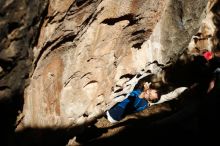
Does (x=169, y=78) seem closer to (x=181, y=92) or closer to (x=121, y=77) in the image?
(x=181, y=92)

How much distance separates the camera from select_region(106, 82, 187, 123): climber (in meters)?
7.43

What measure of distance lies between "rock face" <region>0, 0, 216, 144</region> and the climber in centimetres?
36

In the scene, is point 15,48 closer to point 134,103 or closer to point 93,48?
point 93,48

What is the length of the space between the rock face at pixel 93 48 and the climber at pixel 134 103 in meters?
0.45

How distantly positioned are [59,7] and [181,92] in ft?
18.4

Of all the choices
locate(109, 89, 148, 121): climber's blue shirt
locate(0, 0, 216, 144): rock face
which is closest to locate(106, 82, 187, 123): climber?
locate(109, 89, 148, 121): climber's blue shirt

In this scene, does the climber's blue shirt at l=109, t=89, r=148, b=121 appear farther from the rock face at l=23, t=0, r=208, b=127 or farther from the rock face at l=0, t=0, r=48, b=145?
the rock face at l=0, t=0, r=48, b=145

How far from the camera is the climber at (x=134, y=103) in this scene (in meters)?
7.43

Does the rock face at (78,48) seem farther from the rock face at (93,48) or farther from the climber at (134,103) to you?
the climber at (134,103)

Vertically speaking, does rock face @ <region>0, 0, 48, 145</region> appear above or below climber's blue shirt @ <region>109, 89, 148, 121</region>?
above

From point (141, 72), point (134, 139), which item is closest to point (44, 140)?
point (134, 139)

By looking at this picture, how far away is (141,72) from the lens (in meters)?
7.41

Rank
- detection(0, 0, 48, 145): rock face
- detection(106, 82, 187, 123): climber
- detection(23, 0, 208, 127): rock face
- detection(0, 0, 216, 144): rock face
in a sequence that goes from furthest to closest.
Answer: detection(106, 82, 187, 123): climber
detection(23, 0, 208, 127): rock face
detection(0, 0, 216, 144): rock face
detection(0, 0, 48, 145): rock face

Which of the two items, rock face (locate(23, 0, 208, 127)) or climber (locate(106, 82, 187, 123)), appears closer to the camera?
rock face (locate(23, 0, 208, 127))
